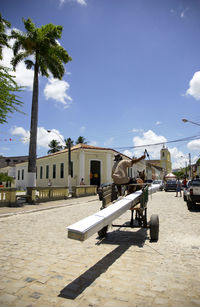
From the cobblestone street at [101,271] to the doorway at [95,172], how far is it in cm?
2240

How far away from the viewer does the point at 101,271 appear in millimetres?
3701

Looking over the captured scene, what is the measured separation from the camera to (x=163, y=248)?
16.3 ft

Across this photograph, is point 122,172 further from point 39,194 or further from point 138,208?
point 39,194

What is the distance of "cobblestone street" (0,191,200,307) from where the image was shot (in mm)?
2814

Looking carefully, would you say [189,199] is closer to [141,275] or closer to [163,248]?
[163,248]

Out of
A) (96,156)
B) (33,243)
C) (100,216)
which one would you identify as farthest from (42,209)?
(96,156)

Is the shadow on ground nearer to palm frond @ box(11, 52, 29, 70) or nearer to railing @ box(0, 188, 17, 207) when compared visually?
railing @ box(0, 188, 17, 207)

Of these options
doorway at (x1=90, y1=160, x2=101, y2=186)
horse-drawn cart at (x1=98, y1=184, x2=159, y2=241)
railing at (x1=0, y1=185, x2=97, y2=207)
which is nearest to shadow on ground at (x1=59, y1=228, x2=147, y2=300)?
horse-drawn cart at (x1=98, y1=184, x2=159, y2=241)

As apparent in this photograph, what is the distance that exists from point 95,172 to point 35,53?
1626 centimetres

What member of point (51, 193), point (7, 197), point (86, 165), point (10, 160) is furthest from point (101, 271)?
point (10, 160)

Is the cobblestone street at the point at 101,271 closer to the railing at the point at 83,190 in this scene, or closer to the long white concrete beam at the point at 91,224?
the long white concrete beam at the point at 91,224

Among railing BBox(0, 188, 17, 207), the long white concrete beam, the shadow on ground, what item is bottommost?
the shadow on ground

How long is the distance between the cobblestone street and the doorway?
2240 centimetres

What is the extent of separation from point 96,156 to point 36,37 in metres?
15.7
